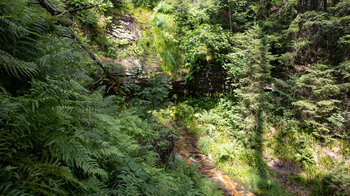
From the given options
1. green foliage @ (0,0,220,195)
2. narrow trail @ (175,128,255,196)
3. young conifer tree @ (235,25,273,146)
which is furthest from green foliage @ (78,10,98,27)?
young conifer tree @ (235,25,273,146)

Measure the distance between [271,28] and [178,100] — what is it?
516 centimetres

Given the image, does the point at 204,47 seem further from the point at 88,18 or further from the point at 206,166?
the point at 206,166

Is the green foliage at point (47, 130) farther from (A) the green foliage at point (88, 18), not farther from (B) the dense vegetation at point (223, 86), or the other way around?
(A) the green foliage at point (88, 18)

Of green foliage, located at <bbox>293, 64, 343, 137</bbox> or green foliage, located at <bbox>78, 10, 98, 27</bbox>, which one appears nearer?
green foliage, located at <bbox>78, 10, 98, 27</bbox>

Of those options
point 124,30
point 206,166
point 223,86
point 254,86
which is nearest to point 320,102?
point 254,86

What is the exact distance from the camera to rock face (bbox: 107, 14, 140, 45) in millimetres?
5950

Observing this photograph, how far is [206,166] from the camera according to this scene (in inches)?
192

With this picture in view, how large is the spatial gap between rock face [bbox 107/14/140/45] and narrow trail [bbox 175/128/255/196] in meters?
4.17

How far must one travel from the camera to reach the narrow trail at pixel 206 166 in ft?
13.6

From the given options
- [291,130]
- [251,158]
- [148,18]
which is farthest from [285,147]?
[148,18]

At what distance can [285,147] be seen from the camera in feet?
18.7

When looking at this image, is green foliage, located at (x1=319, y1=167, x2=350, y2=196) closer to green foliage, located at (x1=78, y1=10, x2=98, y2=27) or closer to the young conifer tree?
the young conifer tree

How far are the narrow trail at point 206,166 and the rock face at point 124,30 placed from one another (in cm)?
417

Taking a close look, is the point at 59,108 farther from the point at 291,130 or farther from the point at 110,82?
the point at 291,130
